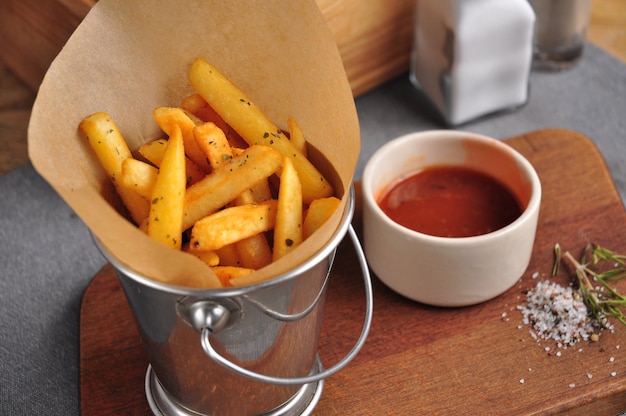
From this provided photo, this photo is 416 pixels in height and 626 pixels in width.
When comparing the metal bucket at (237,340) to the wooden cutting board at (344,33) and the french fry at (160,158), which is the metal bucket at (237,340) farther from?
the wooden cutting board at (344,33)

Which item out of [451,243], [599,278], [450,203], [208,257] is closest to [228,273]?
[208,257]

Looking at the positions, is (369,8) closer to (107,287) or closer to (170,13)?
(170,13)

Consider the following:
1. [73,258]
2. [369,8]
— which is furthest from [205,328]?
[369,8]

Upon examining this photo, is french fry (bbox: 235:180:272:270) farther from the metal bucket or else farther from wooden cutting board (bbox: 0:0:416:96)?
wooden cutting board (bbox: 0:0:416:96)

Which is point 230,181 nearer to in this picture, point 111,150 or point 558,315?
point 111,150

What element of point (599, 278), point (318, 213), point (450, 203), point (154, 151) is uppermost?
point (154, 151)
